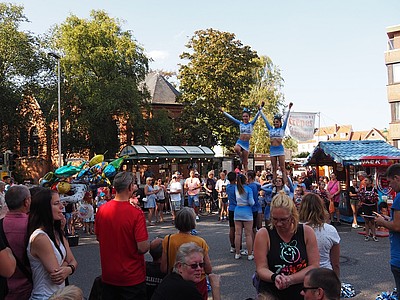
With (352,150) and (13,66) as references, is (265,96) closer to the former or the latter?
(13,66)

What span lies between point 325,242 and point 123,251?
2.03 m

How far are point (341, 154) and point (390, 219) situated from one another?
1117 cm

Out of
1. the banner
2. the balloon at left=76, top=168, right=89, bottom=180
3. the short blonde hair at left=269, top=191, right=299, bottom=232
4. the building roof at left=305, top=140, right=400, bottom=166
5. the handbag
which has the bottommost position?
the handbag

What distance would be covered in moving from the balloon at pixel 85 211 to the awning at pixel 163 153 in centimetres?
924

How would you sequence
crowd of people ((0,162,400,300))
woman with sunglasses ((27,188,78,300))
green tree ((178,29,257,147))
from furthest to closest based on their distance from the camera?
green tree ((178,29,257,147)) < woman with sunglasses ((27,188,78,300)) < crowd of people ((0,162,400,300))

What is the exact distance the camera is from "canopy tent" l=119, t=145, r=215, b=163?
913 inches

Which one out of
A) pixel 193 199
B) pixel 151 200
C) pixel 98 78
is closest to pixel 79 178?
pixel 151 200

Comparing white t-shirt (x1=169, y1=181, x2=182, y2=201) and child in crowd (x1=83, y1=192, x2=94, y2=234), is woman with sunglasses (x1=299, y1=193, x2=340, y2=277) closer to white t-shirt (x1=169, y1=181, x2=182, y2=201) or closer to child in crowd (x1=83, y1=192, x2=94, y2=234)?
child in crowd (x1=83, y1=192, x2=94, y2=234)

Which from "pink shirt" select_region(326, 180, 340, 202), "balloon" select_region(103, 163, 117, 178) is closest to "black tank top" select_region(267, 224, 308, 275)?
"pink shirt" select_region(326, 180, 340, 202)

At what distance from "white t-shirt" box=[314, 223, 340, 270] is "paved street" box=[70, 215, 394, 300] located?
2.54 m

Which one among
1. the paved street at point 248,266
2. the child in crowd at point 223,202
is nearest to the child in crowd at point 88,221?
the paved street at point 248,266

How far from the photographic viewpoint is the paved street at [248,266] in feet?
23.2

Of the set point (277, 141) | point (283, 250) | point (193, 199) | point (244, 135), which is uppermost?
point (244, 135)

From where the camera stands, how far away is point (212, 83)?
3691 centimetres
